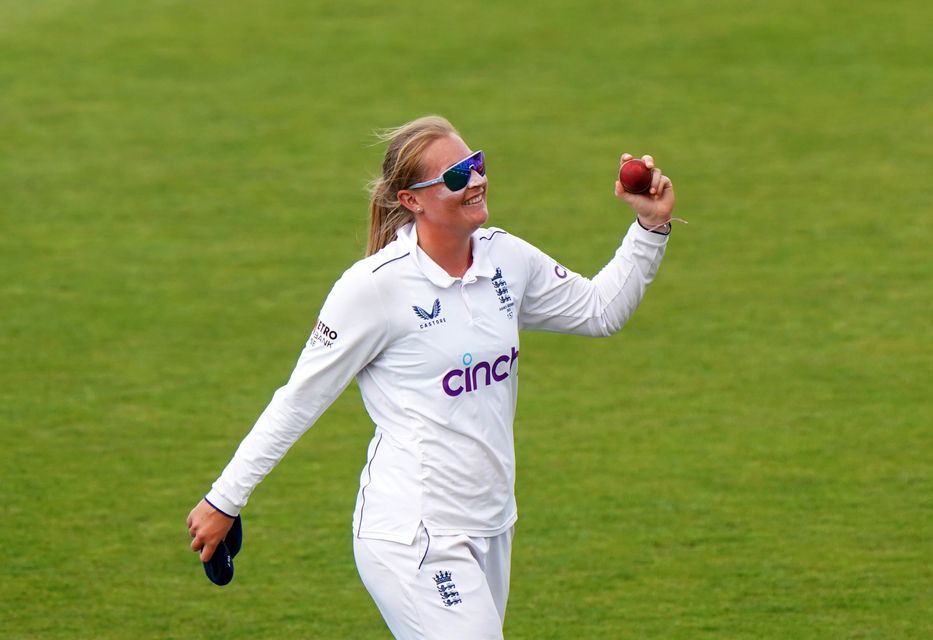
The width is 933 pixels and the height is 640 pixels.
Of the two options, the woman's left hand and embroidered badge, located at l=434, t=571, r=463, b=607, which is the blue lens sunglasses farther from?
embroidered badge, located at l=434, t=571, r=463, b=607

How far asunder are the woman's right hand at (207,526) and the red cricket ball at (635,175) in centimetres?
147

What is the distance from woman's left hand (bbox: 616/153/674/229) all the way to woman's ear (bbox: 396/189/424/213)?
0.62 m

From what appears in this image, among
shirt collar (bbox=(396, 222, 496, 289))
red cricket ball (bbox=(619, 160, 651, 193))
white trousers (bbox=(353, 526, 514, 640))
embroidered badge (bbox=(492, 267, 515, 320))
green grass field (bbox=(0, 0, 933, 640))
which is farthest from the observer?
green grass field (bbox=(0, 0, 933, 640))

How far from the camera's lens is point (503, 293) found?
13.6ft

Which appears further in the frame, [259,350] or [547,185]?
[547,185]

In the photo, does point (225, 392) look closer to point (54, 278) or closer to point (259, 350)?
point (259, 350)

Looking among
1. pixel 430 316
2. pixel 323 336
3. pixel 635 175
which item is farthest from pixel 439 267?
pixel 635 175

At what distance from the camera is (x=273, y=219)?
10.9 meters

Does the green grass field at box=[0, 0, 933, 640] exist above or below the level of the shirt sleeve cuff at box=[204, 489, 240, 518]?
below

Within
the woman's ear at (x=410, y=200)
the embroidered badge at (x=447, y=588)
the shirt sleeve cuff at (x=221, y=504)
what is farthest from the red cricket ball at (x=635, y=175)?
the shirt sleeve cuff at (x=221, y=504)

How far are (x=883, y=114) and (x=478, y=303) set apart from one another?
922cm

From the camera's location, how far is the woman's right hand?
3.99 m

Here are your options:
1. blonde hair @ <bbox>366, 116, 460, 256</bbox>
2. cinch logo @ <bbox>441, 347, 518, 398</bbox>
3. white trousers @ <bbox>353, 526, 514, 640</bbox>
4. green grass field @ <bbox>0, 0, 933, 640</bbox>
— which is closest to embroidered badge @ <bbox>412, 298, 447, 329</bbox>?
cinch logo @ <bbox>441, 347, 518, 398</bbox>

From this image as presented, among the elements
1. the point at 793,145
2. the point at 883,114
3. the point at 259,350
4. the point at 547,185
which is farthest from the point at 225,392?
the point at 883,114
